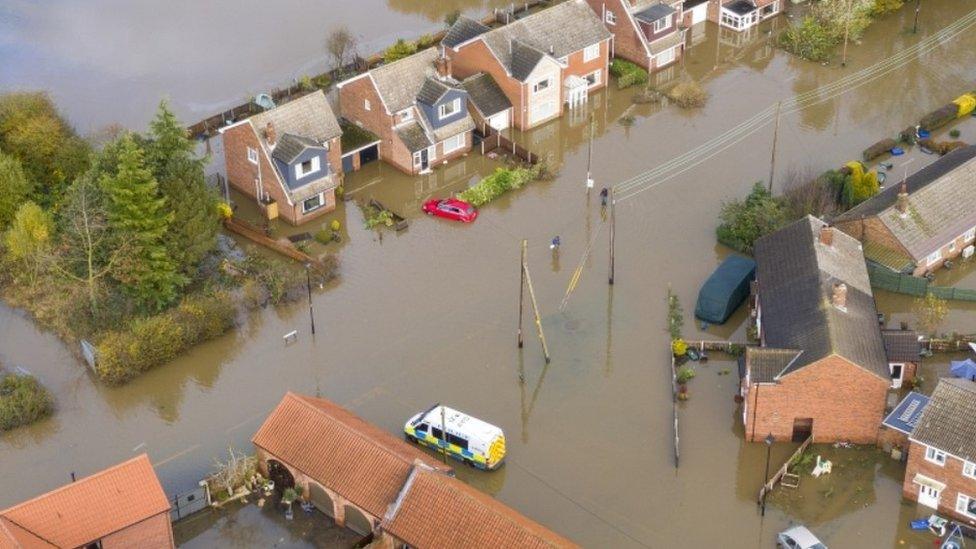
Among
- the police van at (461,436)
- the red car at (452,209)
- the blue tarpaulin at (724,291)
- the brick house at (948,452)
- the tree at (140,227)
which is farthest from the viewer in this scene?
the red car at (452,209)

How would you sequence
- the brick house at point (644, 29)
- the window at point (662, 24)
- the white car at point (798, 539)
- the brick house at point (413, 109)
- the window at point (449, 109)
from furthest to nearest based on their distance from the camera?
the window at point (662, 24), the brick house at point (644, 29), the window at point (449, 109), the brick house at point (413, 109), the white car at point (798, 539)

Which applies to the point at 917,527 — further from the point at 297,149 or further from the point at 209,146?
the point at 209,146

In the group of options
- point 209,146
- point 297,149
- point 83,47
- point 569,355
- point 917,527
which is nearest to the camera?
point 917,527

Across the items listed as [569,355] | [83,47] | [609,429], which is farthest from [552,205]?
[83,47]

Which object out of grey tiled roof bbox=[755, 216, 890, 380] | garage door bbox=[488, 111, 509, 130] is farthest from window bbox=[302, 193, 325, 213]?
grey tiled roof bbox=[755, 216, 890, 380]

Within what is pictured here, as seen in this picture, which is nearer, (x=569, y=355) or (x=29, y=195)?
(x=569, y=355)

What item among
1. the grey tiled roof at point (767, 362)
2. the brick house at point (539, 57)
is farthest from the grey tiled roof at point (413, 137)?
the grey tiled roof at point (767, 362)

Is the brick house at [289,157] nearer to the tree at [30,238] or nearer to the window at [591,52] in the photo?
the tree at [30,238]
